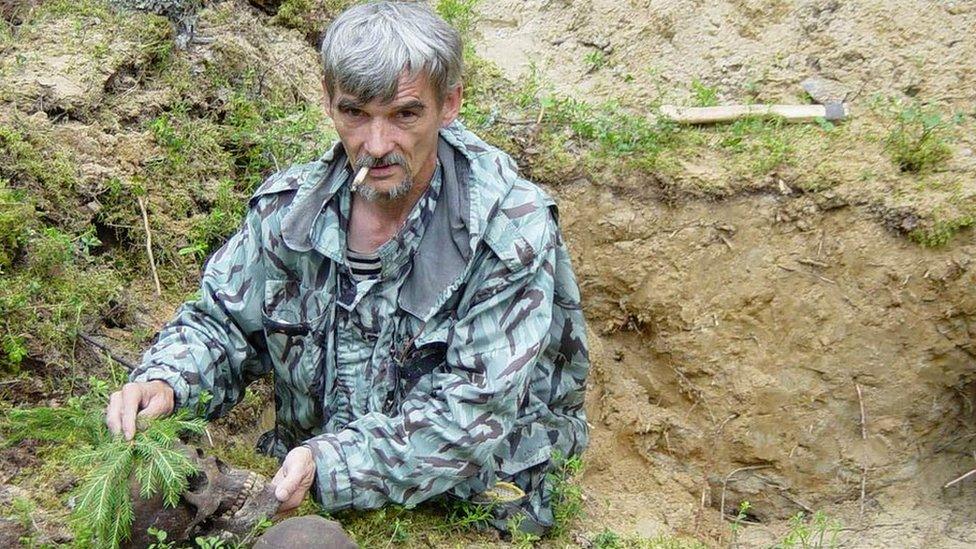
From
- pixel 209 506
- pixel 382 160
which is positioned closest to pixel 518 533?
pixel 209 506

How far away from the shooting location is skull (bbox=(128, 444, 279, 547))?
3.07 meters

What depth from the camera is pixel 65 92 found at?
5.12 meters

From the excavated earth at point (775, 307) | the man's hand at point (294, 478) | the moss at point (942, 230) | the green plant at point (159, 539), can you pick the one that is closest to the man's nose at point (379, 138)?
the man's hand at point (294, 478)

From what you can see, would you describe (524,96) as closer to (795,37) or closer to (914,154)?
(795,37)

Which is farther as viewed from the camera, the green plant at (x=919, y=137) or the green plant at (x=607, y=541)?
the green plant at (x=919, y=137)

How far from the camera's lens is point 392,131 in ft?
11.3

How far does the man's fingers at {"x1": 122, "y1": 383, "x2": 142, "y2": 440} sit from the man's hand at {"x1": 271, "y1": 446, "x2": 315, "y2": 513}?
0.45 metres

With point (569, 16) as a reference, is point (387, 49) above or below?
above

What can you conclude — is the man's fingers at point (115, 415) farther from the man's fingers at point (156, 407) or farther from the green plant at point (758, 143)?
the green plant at point (758, 143)

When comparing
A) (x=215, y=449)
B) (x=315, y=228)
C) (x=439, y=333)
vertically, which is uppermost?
(x=315, y=228)

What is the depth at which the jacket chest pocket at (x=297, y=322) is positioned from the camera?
12.1 feet

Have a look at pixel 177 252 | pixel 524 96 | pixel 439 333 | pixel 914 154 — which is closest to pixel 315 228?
pixel 439 333

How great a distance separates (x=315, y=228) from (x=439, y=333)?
1.78 ft

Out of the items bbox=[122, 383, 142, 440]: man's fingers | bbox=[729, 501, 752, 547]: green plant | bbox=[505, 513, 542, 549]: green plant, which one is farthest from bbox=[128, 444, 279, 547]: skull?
bbox=[729, 501, 752, 547]: green plant
